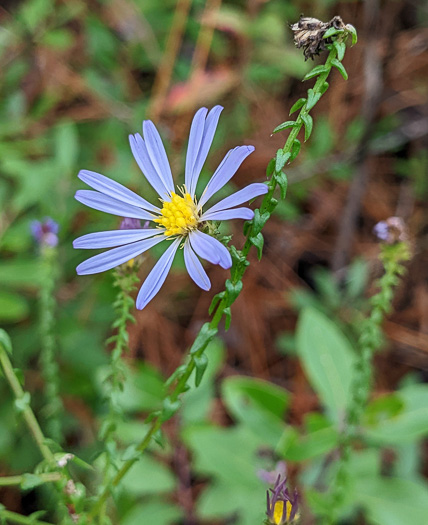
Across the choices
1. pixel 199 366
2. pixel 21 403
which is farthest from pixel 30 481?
pixel 199 366

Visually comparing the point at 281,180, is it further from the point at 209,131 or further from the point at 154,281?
the point at 154,281

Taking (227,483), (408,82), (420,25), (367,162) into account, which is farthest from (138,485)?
(420,25)

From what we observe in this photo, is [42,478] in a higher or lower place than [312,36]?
lower

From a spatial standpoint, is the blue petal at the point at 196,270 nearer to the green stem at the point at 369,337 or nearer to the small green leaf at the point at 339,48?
the small green leaf at the point at 339,48

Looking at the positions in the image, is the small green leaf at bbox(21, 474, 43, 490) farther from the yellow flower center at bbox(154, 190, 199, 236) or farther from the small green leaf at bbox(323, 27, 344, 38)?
the small green leaf at bbox(323, 27, 344, 38)

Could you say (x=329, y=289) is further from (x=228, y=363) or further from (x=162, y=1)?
(x=162, y=1)

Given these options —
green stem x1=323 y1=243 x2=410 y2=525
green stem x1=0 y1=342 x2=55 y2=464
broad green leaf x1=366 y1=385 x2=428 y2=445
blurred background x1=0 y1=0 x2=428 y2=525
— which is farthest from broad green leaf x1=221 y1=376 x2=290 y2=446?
green stem x1=0 y1=342 x2=55 y2=464
